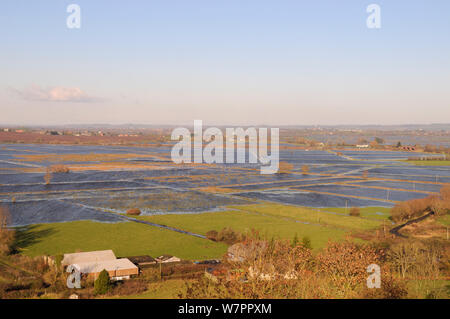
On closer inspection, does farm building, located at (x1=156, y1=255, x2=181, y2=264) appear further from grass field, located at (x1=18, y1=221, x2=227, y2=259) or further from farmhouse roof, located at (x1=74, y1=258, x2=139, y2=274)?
farmhouse roof, located at (x1=74, y1=258, x2=139, y2=274)

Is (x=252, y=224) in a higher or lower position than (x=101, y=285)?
lower

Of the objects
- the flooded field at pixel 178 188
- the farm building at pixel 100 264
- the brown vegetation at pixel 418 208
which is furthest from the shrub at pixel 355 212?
the farm building at pixel 100 264

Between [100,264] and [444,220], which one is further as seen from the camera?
[444,220]

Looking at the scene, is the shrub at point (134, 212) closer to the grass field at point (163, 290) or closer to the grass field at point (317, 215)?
the grass field at point (317, 215)

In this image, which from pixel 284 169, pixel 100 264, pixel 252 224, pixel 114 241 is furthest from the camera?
pixel 284 169

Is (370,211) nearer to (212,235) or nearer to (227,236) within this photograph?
(227,236)

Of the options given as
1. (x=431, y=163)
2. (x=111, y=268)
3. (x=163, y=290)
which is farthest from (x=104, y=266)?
(x=431, y=163)
